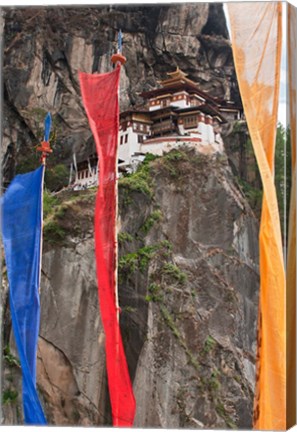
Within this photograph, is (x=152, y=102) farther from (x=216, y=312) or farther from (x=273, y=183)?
(x=216, y=312)

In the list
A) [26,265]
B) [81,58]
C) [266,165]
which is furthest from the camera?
[81,58]

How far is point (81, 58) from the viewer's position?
27.2 feet

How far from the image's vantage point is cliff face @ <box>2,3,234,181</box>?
26.0 feet

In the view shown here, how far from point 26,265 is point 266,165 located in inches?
107

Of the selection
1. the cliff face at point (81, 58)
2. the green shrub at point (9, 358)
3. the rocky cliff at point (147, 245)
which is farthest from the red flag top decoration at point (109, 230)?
the green shrub at point (9, 358)

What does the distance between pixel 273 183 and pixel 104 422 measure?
9.96ft

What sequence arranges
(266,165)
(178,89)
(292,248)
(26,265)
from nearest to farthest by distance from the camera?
(266,165), (292,248), (26,265), (178,89)

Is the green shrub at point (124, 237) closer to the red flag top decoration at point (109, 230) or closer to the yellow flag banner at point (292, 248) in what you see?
the red flag top decoration at point (109, 230)

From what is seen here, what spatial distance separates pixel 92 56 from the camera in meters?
8.19

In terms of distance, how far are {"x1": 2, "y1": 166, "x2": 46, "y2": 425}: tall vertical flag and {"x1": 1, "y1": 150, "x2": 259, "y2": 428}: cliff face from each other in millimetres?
233

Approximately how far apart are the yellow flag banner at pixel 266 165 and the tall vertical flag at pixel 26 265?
231 centimetres

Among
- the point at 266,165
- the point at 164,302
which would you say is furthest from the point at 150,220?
the point at 266,165

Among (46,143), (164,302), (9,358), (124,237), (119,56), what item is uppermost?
(119,56)

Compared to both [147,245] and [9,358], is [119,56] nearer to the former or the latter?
[147,245]
